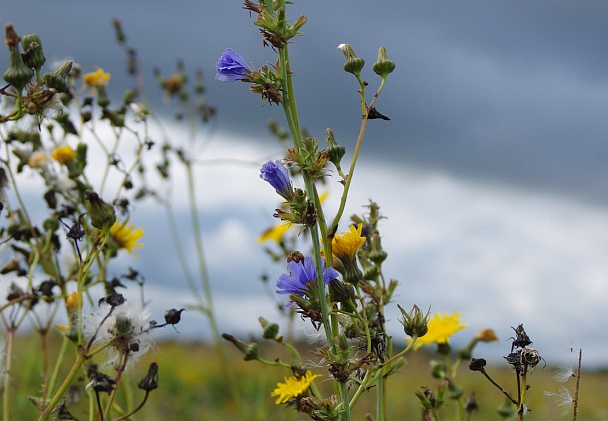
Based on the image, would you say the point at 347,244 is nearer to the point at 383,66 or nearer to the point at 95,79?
the point at 383,66

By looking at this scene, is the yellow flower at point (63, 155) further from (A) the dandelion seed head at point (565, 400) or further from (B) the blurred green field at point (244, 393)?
(A) the dandelion seed head at point (565, 400)

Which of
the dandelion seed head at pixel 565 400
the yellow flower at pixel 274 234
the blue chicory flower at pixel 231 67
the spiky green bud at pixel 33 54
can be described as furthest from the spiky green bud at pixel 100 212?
the yellow flower at pixel 274 234

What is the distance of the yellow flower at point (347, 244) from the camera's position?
159cm

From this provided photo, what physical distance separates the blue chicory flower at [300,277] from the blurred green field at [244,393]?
8.34 ft

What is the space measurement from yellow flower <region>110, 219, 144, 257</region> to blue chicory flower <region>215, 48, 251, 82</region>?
1173 millimetres

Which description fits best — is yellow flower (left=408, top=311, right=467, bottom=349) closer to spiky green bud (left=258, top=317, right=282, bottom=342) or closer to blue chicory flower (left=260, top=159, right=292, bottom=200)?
spiky green bud (left=258, top=317, right=282, bottom=342)

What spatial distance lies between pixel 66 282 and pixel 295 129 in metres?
1.29

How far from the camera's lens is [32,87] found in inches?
70.5

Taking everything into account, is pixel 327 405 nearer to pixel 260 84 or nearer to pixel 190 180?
pixel 260 84

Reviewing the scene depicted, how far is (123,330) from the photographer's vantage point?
1.74 m

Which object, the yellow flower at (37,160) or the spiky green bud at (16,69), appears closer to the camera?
the spiky green bud at (16,69)

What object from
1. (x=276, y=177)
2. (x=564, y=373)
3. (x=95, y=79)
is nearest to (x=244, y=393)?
(x=95, y=79)

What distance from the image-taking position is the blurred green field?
16.0 feet

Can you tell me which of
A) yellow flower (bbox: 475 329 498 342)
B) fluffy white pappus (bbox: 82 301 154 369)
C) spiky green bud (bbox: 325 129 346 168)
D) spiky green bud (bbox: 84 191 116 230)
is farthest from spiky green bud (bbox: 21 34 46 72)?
yellow flower (bbox: 475 329 498 342)
